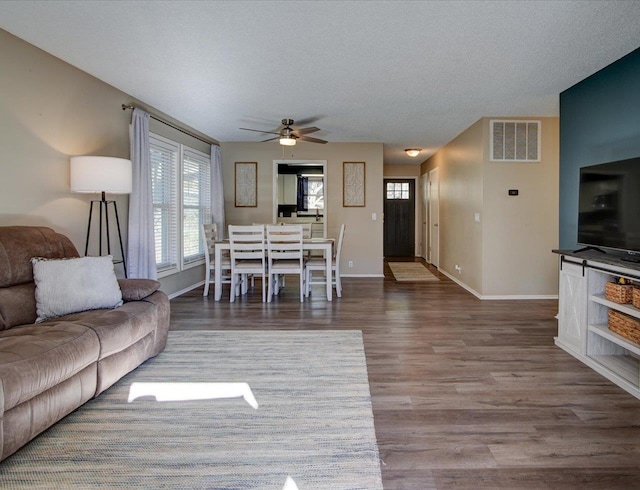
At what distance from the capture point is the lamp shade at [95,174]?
3307 millimetres

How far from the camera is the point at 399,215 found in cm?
1073

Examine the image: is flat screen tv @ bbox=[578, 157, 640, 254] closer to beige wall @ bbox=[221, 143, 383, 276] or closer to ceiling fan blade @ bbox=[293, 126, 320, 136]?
ceiling fan blade @ bbox=[293, 126, 320, 136]

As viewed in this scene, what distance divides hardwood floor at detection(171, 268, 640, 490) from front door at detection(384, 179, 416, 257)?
5987 mm

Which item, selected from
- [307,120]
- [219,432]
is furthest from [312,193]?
[219,432]

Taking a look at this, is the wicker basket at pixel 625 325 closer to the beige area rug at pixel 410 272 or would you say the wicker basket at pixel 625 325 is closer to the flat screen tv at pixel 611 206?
the flat screen tv at pixel 611 206

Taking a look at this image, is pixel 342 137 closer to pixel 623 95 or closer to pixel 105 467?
pixel 623 95

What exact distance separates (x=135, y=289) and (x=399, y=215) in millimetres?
8619

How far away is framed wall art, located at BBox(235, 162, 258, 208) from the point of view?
24.2 ft

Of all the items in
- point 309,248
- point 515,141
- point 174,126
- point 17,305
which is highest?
point 174,126

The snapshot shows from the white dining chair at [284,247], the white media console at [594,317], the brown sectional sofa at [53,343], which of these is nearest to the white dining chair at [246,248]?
the white dining chair at [284,247]

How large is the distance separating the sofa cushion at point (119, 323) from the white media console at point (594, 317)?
343 centimetres

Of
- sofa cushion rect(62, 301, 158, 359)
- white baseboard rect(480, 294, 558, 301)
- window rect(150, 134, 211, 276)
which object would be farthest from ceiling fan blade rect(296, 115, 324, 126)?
sofa cushion rect(62, 301, 158, 359)

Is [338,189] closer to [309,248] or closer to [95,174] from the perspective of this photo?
[309,248]

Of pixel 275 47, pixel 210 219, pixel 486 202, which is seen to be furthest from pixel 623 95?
pixel 210 219
